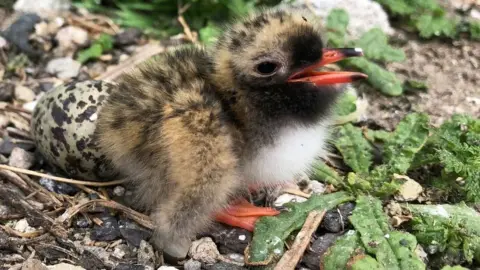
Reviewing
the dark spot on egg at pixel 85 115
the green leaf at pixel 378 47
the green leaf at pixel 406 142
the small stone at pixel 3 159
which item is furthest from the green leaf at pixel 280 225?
the small stone at pixel 3 159

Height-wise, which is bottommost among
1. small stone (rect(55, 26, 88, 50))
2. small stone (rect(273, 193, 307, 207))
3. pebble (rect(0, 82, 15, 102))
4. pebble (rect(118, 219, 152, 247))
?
small stone (rect(273, 193, 307, 207))

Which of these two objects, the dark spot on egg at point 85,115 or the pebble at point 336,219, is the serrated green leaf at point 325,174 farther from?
the dark spot on egg at point 85,115

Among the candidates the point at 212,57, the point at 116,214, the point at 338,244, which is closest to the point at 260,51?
the point at 212,57

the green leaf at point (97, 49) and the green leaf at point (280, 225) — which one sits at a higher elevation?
the green leaf at point (97, 49)

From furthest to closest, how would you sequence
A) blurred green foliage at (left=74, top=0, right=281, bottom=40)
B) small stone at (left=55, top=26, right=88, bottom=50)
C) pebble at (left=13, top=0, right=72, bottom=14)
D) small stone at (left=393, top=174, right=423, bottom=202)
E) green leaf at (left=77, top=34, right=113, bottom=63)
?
pebble at (left=13, top=0, right=72, bottom=14) < blurred green foliage at (left=74, top=0, right=281, bottom=40) < small stone at (left=55, top=26, right=88, bottom=50) < green leaf at (left=77, top=34, right=113, bottom=63) < small stone at (left=393, top=174, right=423, bottom=202)

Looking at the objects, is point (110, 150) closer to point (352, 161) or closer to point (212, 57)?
point (212, 57)

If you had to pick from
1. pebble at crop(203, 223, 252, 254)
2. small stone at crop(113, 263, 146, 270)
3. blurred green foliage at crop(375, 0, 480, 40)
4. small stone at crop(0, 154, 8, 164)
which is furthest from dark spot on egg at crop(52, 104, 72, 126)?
blurred green foliage at crop(375, 0, 480, 40)

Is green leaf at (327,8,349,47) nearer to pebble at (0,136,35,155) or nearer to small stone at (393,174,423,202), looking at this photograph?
small stone at (393,174,423,202)
